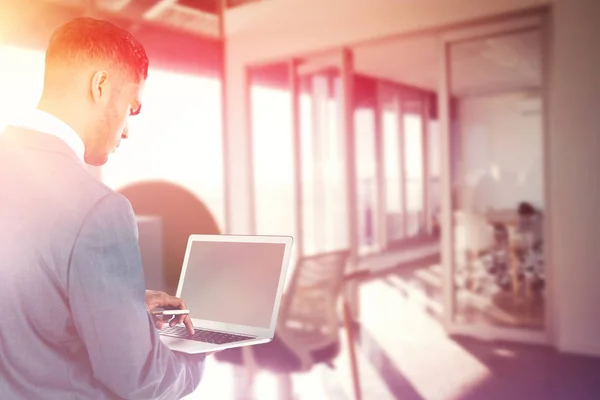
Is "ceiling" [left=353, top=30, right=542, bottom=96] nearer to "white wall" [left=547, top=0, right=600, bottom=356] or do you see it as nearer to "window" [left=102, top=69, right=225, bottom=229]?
"white wall" [left=547, top=0, right=600, bottom=356]

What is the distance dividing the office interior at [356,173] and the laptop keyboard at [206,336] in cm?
76

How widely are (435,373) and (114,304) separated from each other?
11.0ft

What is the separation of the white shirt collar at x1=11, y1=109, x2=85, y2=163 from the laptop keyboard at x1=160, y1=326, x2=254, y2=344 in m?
0.53

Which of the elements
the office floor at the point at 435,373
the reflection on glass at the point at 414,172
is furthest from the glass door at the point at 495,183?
the reflection on glass at the point at 414,172

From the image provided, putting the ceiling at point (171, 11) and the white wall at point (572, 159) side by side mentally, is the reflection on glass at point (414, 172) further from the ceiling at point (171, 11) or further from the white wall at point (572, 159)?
the white wall at point (572, 159)

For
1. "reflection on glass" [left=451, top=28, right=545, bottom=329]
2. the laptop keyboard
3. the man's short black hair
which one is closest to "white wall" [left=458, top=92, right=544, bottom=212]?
"reflection on glass" [left=451, top=28, right=545, bottom=329]

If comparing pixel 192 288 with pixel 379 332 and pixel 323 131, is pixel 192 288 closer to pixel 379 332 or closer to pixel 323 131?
pixel 379 332

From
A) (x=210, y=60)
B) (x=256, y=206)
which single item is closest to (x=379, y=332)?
(x=256, y=206)

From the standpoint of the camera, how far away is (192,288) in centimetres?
158

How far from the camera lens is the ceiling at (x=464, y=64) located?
6328 mm

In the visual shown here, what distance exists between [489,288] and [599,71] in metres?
2.69

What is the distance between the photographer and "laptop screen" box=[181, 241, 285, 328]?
1468 millimetres

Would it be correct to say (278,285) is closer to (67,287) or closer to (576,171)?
(67,287)

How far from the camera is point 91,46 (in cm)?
105
